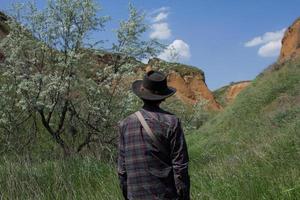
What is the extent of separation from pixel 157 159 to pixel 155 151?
0.08 metres

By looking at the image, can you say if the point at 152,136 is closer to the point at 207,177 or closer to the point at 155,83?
the point at 155,83

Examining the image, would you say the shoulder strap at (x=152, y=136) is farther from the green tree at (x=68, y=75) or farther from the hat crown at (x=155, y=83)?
the green tree at (x=68, y=75)

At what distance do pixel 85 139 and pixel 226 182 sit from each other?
894 cm

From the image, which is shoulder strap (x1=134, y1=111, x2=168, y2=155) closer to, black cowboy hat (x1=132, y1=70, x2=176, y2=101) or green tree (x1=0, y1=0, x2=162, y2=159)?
black cowboy hat (x1=132, y1=70, x2=176, y2=101)

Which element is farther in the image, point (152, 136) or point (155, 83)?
point (155, 83)

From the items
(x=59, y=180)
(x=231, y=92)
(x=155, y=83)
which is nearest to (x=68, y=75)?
(x=59, y=180)

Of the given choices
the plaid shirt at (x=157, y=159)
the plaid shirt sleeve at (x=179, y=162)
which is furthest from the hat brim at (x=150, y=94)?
the plaid shirt sleeve at (x=179, y=162)

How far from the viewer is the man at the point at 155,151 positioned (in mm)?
4863

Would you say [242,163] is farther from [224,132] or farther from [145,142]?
[224,132]

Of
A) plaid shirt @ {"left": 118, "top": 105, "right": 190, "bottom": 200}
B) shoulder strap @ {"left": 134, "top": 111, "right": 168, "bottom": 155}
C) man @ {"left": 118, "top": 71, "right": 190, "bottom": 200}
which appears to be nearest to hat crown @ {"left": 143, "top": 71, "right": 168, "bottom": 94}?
man @ {"left": 118, "top": 71, "right": 190, "bottom": 200}

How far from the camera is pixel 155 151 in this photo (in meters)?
4.92

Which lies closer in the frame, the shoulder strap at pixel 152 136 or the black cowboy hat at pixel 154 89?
the shoulder strap at pixel 152 136

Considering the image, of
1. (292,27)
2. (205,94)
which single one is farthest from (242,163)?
(205,94)

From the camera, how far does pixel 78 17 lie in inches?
582
